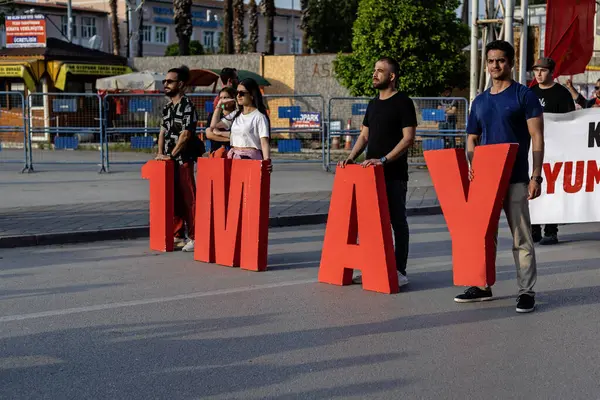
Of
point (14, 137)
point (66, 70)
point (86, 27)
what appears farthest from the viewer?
point (86, 27)

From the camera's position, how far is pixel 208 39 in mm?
84500

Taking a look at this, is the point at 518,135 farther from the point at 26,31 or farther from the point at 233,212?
the point at 26,31

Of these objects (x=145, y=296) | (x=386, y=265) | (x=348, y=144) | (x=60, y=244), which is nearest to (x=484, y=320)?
(x=386, y=265)

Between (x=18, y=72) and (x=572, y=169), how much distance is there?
1038 inches

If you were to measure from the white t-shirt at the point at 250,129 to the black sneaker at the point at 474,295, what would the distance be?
2637mm

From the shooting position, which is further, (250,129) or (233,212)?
(250,129)

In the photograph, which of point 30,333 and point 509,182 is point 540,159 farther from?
point 30,333

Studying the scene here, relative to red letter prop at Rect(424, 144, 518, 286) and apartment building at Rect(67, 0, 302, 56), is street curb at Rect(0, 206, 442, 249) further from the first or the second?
apartment building at Rect(67, 0, 302, 56)

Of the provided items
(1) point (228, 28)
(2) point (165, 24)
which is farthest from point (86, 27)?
(1) point (228, 28)

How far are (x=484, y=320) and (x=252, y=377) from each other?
210 centimetres

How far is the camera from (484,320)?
6.57 meters

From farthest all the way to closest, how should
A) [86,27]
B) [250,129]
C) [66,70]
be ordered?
[86,27] → [66,70] → [250,129]

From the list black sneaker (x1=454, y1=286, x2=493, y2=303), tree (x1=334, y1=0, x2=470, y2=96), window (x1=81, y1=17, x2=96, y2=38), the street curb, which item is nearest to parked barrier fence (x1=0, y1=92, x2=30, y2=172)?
the street curb

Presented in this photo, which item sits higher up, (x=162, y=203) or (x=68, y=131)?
(x=68, y=131)
